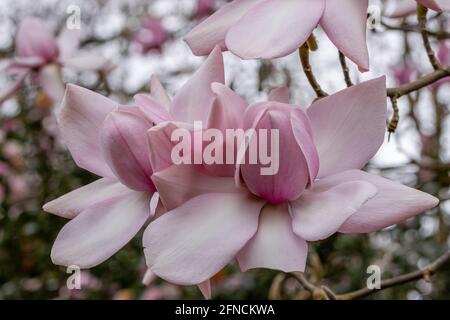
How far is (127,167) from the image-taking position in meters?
0.50

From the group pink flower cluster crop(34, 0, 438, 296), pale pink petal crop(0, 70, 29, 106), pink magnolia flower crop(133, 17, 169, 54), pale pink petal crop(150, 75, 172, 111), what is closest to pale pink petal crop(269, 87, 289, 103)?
pink flower cluster crop(34, 0, 438, 296)

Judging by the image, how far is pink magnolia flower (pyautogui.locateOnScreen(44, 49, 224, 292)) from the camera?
0.49m

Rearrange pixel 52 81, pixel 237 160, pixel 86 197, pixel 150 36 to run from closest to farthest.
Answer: pixel 237 160 < pixel 86 197 < pixel 52 81 < pixel 150 36

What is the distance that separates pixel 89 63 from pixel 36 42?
0.42 ft

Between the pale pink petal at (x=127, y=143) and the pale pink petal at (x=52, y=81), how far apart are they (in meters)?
0.74

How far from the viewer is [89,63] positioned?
48.1 inches

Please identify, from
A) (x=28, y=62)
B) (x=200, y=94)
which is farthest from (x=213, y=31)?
(x=28, y=62)

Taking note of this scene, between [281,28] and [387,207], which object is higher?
[281,28]

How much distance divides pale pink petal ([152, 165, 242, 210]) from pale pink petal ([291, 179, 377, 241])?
0.17 feet

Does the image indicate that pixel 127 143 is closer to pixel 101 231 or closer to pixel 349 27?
pixel 101 231

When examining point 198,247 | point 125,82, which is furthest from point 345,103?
point 125,82

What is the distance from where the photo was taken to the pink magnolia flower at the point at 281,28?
0.48m
